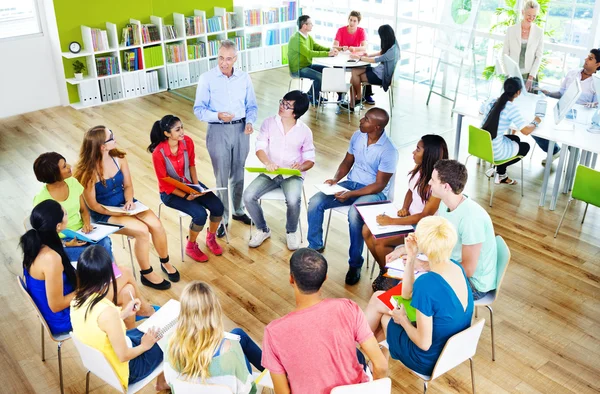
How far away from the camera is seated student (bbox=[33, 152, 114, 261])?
3.95m

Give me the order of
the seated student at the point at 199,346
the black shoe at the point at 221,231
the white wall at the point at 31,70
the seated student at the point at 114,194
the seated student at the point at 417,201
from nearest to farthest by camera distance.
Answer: the seated student at the point at 199,346 < the seated student at the point at 417,201 < the seated student at the point at 114,194 < the black shoe at the point at 221,231 < the white wall at the point at 31,70

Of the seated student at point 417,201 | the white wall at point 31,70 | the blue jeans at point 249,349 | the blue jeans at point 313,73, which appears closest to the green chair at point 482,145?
the seated student at point 417,201

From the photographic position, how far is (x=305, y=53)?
689 cm

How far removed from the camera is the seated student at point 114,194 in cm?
434

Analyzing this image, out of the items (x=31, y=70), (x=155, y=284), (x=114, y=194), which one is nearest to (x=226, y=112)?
(x=114, y=194)

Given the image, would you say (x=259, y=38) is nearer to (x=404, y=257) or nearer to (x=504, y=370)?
(x=404, y=257)

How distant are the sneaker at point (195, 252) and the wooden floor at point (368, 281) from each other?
0.19 feet

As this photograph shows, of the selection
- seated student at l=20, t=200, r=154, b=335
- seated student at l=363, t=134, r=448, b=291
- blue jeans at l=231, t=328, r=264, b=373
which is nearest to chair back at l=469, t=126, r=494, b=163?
seated student at l=363, t=134, r=448, b=291

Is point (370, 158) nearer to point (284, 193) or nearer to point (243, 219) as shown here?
point (284, 193)

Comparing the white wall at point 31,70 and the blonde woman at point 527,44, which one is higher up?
the blonde woman at point 527,44

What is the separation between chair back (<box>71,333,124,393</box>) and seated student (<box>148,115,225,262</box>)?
1.90 m

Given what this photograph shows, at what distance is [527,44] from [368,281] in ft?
12.0

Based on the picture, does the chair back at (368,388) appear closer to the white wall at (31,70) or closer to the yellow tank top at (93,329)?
the yellow tank top at (93,329)

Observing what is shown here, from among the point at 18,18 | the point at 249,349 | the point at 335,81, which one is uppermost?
the point at 18,18
